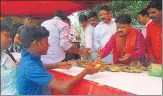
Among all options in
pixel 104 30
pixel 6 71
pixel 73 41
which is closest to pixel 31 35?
pixel 6 71

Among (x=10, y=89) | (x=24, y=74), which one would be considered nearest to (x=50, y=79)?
(x=24, y=74)

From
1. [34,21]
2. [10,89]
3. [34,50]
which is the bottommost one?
[10,89]

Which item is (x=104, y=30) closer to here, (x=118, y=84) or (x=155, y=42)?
(x=155, y=42)

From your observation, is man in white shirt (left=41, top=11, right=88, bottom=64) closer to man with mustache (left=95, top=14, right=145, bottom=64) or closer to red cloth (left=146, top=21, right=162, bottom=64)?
man with mustache (left=95, top=14, right=145, bottom=64)

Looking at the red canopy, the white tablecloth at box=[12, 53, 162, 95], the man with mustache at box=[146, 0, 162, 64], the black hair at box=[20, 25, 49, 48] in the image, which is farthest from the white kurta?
the black hair at box=[20, 25, 49, 48]

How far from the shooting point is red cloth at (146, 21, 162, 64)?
3.57m

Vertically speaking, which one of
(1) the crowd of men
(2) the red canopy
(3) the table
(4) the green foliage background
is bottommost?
(3) the table

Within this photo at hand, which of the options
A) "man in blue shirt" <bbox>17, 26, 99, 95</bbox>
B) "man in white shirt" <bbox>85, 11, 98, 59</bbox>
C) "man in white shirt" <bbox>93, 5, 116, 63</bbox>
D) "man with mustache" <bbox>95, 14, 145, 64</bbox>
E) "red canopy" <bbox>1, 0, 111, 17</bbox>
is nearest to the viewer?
"man in blue shirt" <bbox>17, 26, 99, 95</bbox>

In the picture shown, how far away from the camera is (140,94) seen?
1.88 m

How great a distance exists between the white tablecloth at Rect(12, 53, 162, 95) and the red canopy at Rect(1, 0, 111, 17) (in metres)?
3.40

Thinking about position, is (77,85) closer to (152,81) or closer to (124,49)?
→ (152,81)

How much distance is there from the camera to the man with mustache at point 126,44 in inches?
125

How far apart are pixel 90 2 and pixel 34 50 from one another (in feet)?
12.6

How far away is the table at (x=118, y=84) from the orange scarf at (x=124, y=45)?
0.78 m
